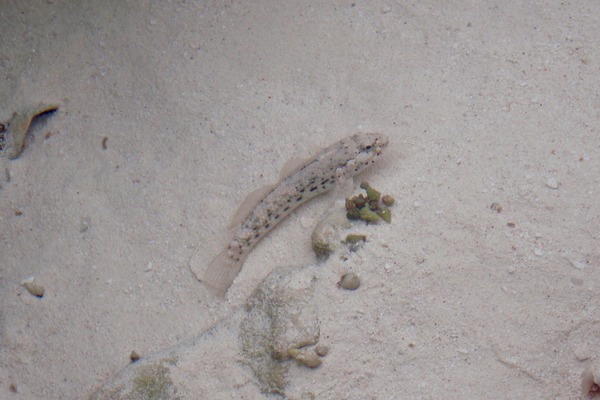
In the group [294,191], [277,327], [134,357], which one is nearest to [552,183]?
[294,191]

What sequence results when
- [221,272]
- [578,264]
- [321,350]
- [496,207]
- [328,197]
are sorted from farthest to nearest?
[328,197]
[221,272]
[496,207]
[578,264]
[321,350]

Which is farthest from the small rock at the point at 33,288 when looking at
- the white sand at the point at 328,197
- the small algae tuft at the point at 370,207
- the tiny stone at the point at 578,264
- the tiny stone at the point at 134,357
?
the tiny stone at the point at 578,264

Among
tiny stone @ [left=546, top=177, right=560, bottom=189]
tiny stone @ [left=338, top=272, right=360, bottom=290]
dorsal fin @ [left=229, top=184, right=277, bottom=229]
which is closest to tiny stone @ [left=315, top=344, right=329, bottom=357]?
tiny stone @ [left=338, top=272, right=360, bottom=290]

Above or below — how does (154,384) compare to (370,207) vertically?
below

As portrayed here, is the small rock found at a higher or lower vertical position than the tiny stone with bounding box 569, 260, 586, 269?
lower

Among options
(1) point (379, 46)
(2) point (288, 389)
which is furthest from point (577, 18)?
(2) point (288, 389)

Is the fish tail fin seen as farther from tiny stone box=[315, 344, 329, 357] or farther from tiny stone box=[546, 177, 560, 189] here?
tiny stone box=[546, 177, 560, 189]

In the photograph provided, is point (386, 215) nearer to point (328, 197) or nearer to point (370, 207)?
point (370, 207)
